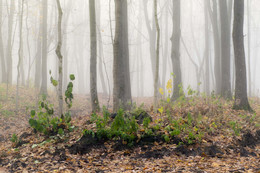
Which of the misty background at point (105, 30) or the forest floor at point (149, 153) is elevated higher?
the misty background at point (105, 30)

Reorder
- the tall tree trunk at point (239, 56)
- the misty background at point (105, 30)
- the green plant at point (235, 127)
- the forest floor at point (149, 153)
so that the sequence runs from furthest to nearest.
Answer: the misty background at point (105, 30) → the tall tree trunk at point (239, 56) → the green plant at point (235, 127) → the forest floor at point (149, 153)

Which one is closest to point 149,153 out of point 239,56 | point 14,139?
point 14,139

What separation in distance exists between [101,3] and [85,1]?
6471mm

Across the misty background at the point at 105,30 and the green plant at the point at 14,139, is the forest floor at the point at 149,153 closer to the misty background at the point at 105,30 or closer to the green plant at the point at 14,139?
the green plant at the point at 14,139

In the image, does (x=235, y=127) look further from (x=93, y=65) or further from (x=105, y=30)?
(x=105, y=30)

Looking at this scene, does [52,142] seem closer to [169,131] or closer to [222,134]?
[169,131]

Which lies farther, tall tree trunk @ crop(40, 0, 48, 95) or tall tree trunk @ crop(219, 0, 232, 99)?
tall tree trunk @ crop(40, 0, 48, 95)

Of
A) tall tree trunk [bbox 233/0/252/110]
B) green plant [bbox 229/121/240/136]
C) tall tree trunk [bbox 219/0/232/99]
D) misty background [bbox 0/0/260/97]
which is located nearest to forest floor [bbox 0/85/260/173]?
green plant [bbox 229/121/240/136]

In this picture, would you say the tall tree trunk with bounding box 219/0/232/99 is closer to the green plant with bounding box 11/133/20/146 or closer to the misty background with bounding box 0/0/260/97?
the misty background with bounding box 0/0/260/97

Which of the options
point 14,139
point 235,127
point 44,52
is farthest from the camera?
point 44,52

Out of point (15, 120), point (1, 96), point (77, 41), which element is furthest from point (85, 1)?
point (15, 120)

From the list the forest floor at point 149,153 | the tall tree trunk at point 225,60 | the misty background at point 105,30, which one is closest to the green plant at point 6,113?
the misty background at point 105,30

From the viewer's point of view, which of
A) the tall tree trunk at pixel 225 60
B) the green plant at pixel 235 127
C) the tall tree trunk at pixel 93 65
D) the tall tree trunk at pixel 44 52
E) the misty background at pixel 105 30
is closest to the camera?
the green plant at pixel 235 127

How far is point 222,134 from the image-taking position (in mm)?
6020
